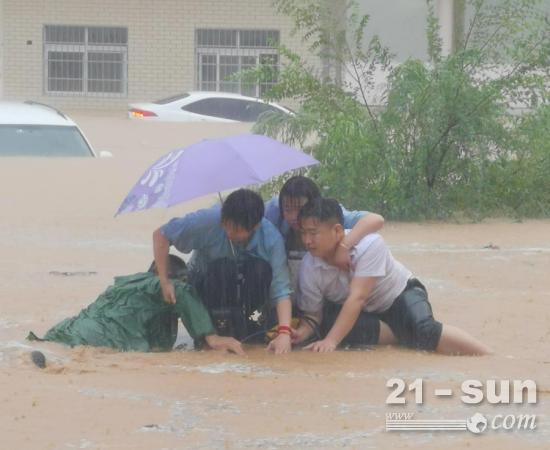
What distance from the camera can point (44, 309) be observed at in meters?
8.91

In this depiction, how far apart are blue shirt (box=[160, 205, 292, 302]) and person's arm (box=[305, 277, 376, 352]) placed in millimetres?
323

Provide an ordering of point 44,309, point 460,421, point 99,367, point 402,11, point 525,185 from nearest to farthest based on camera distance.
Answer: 1. point 460,421
2. point 99,367
3. point 44,309
4. point 525,185
5. point 402,11

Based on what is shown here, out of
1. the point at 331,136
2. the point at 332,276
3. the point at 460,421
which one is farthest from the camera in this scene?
the point at 331,136

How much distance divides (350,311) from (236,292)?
662 mm

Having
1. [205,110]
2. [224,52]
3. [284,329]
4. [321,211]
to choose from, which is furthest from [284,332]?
[224,52]

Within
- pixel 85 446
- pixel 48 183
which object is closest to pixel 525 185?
pixel 48 183

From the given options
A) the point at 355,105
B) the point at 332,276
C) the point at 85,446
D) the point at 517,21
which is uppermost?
the point at 517,21

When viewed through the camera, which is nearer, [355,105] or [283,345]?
[283,345]

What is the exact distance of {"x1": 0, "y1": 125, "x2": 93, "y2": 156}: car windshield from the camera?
16062 millimetres

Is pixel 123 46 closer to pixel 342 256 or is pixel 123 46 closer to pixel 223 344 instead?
pixel 223 344

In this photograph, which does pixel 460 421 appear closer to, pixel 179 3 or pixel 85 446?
pixel 85 446

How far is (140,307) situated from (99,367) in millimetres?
639

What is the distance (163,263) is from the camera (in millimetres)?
7273

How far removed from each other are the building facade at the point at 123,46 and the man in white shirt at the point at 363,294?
27.0m
